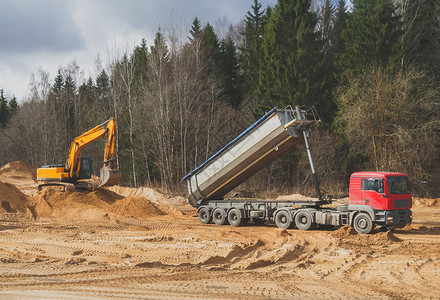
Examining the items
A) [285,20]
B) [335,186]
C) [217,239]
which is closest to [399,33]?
[285,20]

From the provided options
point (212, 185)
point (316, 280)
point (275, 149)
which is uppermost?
point (275, 149)

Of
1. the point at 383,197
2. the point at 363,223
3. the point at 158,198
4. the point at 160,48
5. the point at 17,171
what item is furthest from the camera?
the point at 17,171

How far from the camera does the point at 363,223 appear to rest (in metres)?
14.5

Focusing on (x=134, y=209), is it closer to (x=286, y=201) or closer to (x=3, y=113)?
(x=286, y=201)

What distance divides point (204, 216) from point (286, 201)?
12.0ft

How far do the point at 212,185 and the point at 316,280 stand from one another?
8.93 meters

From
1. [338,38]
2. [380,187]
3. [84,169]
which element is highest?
[338,38]

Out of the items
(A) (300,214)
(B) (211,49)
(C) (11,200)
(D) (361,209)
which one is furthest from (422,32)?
(C) (11,200)

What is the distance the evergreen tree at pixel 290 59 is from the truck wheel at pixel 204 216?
53.4 ft

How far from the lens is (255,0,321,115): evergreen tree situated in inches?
1265

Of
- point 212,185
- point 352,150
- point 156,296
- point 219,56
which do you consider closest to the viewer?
point 156,296

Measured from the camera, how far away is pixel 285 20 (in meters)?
33.9

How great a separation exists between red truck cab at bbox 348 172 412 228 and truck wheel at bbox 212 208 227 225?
16.6ft

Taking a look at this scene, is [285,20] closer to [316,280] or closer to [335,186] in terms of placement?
[335,186]
